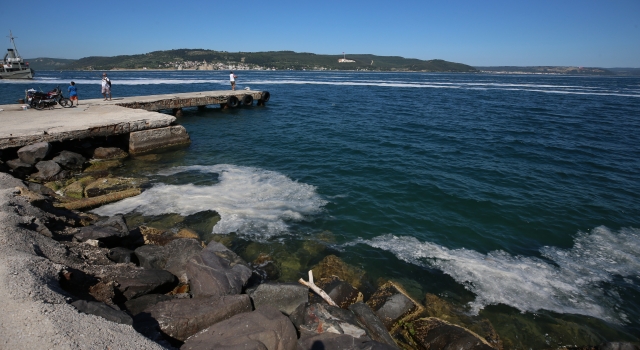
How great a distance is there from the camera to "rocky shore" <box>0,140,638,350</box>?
4145 millimetres

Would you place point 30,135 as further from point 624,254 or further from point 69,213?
point 624,254

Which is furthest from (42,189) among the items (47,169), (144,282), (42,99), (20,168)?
(42,99)

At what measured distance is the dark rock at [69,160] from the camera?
14.1 meters

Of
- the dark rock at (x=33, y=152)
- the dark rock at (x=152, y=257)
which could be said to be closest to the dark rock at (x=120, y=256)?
the dark rock at (x=152, y=257)

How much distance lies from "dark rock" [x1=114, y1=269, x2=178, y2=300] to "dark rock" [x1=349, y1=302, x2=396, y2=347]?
12.0ft

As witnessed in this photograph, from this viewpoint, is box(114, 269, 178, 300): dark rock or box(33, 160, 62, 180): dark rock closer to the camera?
box(114, 269, 178, 300): dark rock

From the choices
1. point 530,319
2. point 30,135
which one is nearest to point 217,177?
point 30,135

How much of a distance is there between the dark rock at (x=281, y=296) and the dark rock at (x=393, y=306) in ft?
4.92

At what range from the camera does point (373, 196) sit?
13.2m

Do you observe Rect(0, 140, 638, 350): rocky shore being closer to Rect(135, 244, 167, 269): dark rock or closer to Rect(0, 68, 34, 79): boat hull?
Rect(135, 244, 167, 269): dark rock

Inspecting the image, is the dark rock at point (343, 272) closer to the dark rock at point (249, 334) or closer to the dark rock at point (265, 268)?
the dark rock at point (265, 268)

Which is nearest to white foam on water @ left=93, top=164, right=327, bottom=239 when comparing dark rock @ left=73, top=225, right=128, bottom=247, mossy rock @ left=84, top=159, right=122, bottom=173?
Result: dark rock @ left=73, top=225, right=128, bottom=247

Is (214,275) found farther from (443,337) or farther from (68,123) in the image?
(68,123)

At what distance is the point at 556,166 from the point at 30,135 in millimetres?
23901
